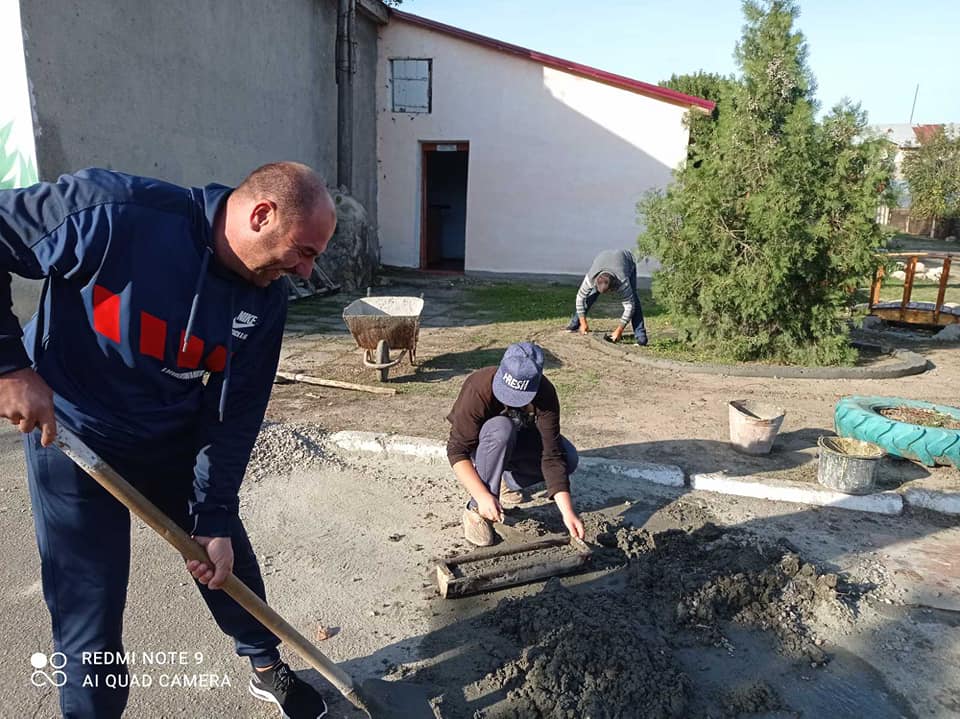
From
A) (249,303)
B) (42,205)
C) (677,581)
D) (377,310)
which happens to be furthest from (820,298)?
(42,205)

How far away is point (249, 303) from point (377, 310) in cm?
553

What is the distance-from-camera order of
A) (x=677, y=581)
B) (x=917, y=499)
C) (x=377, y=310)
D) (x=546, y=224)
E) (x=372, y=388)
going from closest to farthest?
(x=677, y=581) → (x=917, y=499) → (x=372, y=388) → (x=377, y=310) → (x=546, y=224)

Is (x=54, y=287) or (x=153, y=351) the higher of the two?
(x=54, y=287)

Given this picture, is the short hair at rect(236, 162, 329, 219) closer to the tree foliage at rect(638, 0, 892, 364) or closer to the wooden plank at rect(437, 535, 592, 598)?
the wooden plank at rect(437, 535, 592, 598)

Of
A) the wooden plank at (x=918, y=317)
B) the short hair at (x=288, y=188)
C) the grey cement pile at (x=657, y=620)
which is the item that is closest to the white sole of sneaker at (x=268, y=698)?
the grey cement pile at (x=657, y=620)

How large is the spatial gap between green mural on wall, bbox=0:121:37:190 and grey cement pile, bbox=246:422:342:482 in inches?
171

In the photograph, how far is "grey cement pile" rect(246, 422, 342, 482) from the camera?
4621 millimetres

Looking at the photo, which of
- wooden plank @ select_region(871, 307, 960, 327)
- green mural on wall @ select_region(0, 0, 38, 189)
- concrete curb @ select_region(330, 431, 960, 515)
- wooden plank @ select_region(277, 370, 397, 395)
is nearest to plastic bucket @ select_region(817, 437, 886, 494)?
concrete curb @ select_region(330, 431, 960, 515)

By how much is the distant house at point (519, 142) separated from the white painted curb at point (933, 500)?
10.7 meters

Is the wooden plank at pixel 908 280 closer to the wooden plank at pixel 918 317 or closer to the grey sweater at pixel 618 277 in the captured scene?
the wooden plank at pixel 918 317

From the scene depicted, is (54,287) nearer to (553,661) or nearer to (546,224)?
(553,661)

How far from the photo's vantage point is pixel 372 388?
637 cm

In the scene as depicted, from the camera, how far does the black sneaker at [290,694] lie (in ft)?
7.91

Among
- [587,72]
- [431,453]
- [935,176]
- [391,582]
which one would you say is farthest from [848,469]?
[935,176]
